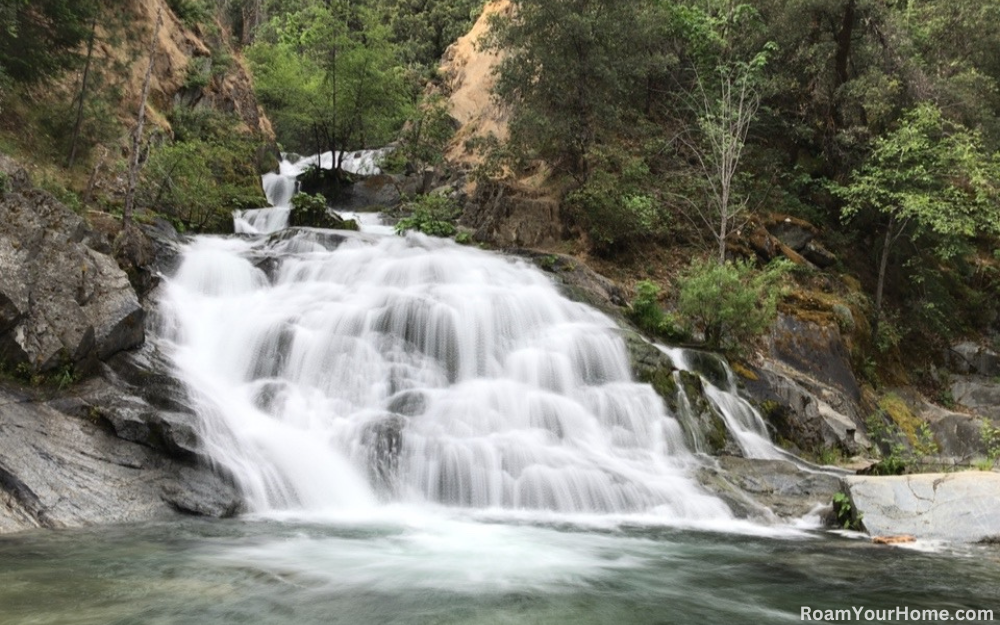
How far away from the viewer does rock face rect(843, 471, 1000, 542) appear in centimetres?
705

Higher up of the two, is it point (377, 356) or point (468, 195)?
point (468, 195)

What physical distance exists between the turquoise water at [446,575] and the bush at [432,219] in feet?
41.4

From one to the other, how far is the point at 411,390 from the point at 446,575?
4627mm

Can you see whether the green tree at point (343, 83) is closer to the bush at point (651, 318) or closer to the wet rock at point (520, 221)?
the wet rock at point (520, 221)

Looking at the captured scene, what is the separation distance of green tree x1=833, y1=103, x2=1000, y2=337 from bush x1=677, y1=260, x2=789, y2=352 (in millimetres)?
4936

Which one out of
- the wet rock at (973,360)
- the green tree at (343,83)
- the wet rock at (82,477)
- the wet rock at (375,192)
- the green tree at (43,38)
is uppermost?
the green tree at (343,83)

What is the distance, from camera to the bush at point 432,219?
18.8 metres

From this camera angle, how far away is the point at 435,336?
11109mm

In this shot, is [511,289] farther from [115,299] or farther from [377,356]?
[115,299]

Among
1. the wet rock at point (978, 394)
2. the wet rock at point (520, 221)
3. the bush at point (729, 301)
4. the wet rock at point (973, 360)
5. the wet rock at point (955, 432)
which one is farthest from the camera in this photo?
the wet rock at point (973, 360)

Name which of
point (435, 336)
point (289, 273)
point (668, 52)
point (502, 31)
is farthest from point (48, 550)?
point (668, 52)

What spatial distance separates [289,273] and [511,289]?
454 centimetres

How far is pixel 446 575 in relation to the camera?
17.2 ft

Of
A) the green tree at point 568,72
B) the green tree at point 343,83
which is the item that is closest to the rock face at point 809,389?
the green tree at point 568,72
